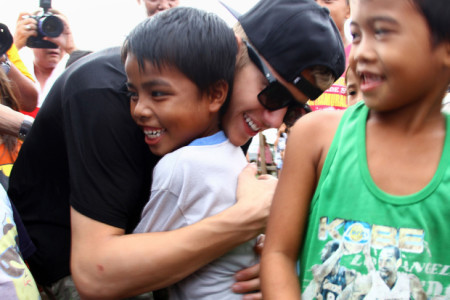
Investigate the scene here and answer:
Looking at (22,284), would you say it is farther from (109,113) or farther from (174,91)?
(174,91)

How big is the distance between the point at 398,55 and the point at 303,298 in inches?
28.7

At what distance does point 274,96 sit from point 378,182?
62cm

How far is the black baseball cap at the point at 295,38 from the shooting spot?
167 cm

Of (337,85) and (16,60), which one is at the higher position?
(337,85)

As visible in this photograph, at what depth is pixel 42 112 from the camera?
6.04 ft

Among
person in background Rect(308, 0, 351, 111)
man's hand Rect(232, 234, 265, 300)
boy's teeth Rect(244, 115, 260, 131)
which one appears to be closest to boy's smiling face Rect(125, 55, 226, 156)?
boy's teeth Rect(244, 115, 260, 131)

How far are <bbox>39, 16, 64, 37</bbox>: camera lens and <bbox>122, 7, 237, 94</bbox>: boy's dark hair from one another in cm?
246

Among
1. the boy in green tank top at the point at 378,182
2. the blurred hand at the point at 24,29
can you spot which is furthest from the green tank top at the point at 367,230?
the blurred hand at the point at 24,29

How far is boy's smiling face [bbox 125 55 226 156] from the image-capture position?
4.96 ft

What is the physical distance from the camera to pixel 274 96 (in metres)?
1.70

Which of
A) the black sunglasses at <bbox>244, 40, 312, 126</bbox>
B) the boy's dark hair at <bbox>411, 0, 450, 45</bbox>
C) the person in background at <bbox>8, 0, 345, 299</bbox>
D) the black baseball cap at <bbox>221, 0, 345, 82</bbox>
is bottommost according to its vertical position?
the person in background at <bbox>8, 0, 345, 299</bbox>

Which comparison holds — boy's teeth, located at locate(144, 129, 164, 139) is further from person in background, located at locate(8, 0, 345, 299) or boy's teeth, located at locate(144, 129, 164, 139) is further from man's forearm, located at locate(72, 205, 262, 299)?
man's forearm, located at locate(72, 205, 262, 299)

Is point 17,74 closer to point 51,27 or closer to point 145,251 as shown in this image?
point 51,27

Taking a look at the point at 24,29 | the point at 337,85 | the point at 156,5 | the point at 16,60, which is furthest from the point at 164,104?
the point at 337,85
